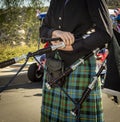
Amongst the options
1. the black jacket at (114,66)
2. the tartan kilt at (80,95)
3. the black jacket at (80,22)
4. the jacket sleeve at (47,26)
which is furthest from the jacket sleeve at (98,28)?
the jacket sleeve at (47,26)

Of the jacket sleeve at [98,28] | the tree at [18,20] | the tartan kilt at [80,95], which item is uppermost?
the tree at [18,20]

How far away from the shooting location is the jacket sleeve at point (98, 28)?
2.20 meters

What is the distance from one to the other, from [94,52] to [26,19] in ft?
58.7

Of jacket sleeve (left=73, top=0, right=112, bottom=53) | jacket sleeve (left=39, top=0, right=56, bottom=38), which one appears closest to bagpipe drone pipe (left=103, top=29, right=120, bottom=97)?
jacket sleeve (left=73, top=0, right=112, bottom=53)

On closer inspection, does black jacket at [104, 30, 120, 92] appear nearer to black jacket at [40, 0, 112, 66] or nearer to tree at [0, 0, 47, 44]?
black jacket at [40, 0, 112, 66]

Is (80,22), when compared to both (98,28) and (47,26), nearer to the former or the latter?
(98,28)

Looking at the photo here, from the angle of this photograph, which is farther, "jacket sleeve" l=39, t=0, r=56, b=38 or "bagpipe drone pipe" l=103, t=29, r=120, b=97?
"jacket sleeve" l=39, t=0, r=56, b=38

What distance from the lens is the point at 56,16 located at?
2600 millimetres

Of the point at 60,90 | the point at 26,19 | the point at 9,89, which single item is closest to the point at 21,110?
the point at 9,89

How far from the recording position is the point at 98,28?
2.22m

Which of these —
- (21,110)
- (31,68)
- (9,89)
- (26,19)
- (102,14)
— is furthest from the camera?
(26,19)

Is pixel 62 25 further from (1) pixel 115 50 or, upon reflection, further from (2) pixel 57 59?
(1) pixel 115 50

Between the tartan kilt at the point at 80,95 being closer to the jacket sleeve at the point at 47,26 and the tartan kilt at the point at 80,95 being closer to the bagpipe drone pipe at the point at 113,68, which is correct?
the bagpipe drone pipe at the point at 113,68

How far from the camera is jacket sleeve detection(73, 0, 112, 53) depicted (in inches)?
86.5
